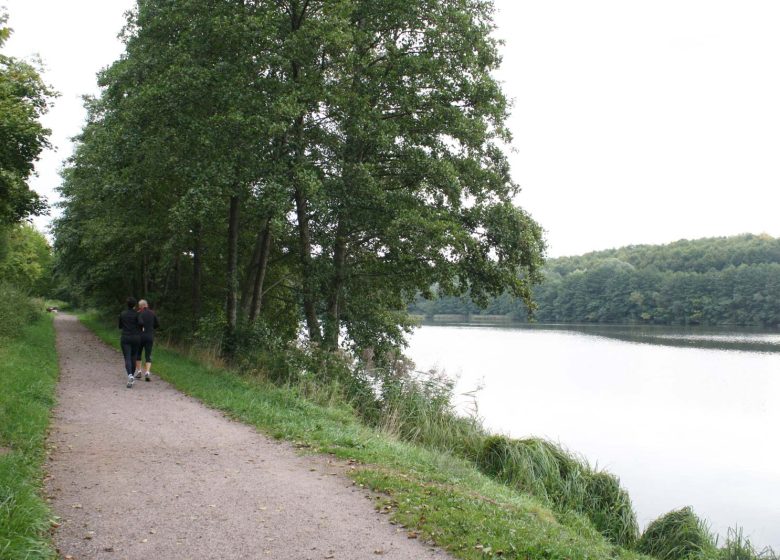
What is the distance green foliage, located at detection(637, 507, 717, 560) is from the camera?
829 centimetres

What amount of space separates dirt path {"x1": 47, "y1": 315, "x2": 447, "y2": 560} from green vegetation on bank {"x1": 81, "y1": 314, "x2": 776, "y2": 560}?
456 mm

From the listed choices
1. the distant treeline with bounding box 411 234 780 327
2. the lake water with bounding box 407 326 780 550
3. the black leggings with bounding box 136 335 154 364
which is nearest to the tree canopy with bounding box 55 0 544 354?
the black leggings with bounding box 136 335 154 364

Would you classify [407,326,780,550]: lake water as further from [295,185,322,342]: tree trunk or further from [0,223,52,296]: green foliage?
[0,223,52,296]: green foliage

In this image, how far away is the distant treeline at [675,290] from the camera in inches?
3428

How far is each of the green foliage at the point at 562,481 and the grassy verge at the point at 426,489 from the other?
0.80 metres

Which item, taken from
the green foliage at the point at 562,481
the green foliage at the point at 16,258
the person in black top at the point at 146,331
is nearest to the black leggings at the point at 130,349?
the person in black top at the point at 146,331

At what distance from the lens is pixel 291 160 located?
15055 mm

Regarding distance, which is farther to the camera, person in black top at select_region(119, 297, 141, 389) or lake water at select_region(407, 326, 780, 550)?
lake water at select_region(407, 326, 780, 550)

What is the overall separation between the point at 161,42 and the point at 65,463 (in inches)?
462

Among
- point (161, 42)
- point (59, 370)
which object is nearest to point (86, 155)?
point (161, 42)

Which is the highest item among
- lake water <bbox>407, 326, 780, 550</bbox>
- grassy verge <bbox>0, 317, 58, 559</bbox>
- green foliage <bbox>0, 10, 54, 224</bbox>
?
green foliage <bbox>0, 10, 54, 224</bbox>

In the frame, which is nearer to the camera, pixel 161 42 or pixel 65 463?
pixel 65 463

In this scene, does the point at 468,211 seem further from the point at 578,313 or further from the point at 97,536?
the point at 578,313

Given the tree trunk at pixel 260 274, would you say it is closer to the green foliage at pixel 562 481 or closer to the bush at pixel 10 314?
the bush at pixel 10 314
